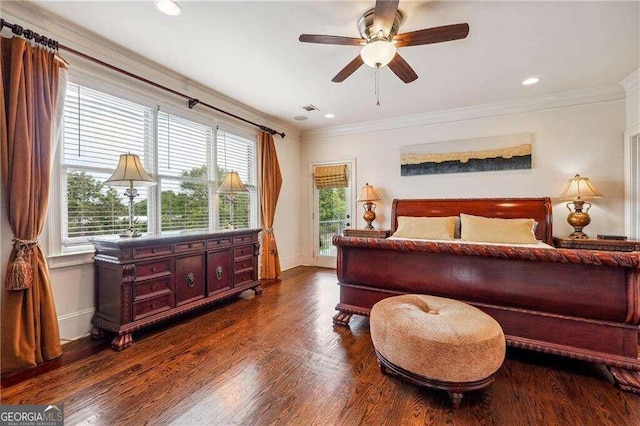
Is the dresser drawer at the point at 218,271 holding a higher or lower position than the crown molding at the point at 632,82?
lower

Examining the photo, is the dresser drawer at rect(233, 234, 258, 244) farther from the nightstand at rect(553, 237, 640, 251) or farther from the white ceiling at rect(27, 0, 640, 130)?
the nightstand at rect(553, 237, 640, 251)

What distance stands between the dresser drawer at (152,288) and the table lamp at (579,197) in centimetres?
486

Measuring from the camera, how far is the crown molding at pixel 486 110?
366 cm

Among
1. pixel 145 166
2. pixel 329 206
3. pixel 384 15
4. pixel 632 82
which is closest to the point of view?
pixel 384 15

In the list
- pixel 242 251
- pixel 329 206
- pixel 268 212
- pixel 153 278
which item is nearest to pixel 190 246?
pixel 153 278

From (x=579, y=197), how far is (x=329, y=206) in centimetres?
372

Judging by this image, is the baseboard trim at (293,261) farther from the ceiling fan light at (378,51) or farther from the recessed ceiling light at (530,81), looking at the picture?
the recessed ceiling light at (530,81)

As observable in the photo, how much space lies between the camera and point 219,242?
3.24 m

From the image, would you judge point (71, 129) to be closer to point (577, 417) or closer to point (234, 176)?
point (234, 176)

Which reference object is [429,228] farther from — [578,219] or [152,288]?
[152,288]

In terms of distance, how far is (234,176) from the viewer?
355 centimetres

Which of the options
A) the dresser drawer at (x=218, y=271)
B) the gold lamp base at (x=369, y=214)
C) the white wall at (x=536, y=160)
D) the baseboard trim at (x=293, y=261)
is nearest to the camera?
the dresser drawer at (x=218, y=271)

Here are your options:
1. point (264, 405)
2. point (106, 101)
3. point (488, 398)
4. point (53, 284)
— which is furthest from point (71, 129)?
point (488, 398)

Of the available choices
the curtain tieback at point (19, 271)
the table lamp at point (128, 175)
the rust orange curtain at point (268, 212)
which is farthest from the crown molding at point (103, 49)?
the curtain tieback at point (19, 271)
